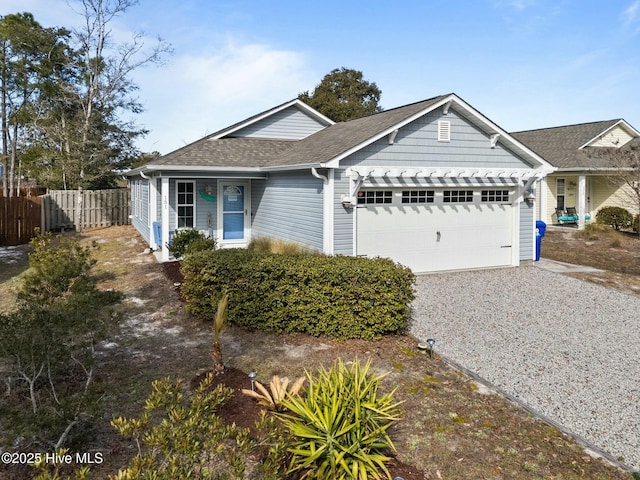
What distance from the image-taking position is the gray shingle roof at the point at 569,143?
74.9 ft

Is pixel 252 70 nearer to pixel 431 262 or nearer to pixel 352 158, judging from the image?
pixel 352 158

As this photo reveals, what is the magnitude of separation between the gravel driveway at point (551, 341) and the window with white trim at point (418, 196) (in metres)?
2.07

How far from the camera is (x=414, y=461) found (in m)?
4.18

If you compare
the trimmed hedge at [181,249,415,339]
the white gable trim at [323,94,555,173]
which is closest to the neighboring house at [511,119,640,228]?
the white gable trim at [323,94,555,173]

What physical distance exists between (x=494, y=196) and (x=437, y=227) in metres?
2.21

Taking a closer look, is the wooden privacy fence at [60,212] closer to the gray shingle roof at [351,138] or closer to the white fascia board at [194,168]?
the white fascia board at [194,168]

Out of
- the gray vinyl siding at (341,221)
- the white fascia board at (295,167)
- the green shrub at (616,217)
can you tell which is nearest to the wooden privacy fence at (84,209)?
the white fascia board at (295,167)

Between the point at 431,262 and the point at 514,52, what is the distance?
755 cm

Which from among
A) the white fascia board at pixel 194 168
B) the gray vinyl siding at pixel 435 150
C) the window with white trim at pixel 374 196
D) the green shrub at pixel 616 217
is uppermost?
the gray vinyl siding at pixel 435 150

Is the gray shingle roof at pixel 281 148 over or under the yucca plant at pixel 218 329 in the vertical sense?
over

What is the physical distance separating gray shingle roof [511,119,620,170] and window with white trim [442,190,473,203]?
402 inches

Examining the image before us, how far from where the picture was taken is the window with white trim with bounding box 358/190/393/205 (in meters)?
11.7

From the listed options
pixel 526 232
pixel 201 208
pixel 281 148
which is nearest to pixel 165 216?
pixel 201 208

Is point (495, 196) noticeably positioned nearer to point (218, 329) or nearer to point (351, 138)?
point (351, 138)
